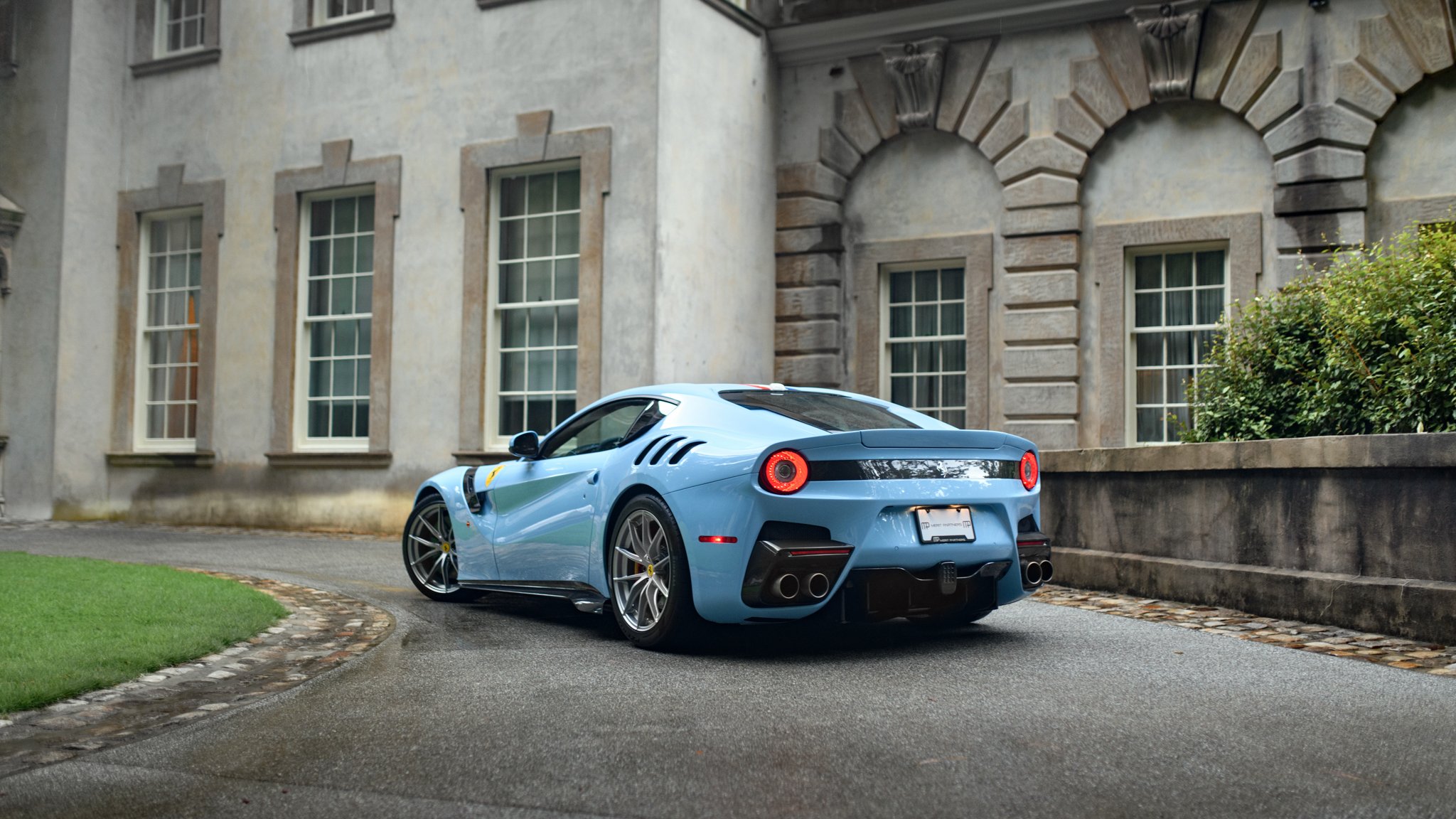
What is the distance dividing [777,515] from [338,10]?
42.5 ft

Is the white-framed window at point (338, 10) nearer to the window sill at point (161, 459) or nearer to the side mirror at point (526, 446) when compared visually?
the window sill at point (161, 459)

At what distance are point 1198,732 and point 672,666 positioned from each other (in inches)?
91.8

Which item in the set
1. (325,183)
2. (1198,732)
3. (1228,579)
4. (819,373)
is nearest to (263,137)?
(325,183)

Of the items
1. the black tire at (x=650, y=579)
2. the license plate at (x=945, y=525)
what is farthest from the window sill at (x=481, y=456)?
the license plate at (x=945, y=525)

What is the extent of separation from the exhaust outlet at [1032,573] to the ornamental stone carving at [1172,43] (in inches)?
369

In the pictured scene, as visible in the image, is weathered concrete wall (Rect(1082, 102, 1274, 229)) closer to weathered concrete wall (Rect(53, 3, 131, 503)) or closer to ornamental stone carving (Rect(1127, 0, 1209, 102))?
ornamental stone carving (Rect(1127, 0, 1209, 102))

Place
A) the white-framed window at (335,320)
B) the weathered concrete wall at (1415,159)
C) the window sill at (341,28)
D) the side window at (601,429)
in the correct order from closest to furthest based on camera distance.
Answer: the side window at (601,429) < the weathered concrete wall at (1415,159) < the window sill at (341,28) < the white-framed window at (335,320)

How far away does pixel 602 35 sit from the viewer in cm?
1492

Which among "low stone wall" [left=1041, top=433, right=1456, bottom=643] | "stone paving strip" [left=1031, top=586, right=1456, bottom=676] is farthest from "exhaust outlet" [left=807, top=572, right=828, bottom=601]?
"low stone wall" [left=1041, top=433, right=1456, bottom=643]

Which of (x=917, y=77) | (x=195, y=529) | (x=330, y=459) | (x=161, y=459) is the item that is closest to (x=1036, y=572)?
(x=917, y=77)

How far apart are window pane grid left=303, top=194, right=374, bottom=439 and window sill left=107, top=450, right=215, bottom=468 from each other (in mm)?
1474

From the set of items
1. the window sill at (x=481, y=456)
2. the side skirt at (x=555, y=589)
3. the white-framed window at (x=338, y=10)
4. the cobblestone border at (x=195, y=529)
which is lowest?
the cobblestone border at (x=195, y=529)

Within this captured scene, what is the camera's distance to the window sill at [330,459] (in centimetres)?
1603

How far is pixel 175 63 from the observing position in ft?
58.7
